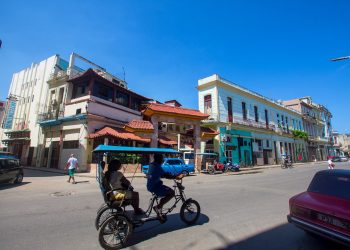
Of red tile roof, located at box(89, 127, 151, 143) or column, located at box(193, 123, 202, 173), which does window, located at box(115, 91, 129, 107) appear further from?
column, located at box(193, 123, 202, 173)

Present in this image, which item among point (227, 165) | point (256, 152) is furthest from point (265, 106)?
point (227, 165)

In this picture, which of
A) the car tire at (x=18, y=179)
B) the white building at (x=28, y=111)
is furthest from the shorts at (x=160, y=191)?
the white building at (x=28, y=111)

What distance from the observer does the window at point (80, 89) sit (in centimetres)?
2417

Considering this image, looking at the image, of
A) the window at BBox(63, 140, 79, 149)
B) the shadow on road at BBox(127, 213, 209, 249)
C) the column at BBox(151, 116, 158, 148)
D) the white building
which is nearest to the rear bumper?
the shadow on road at BBox(127, 213, 209, 249)

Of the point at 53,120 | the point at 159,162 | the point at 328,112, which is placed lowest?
the point at 159,162

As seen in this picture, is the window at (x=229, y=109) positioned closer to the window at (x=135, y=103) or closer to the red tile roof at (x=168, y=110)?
the red tile roof at (x=168, y=110)

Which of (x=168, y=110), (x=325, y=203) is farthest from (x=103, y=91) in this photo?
(x=325, y=203)

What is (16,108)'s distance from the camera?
104 ft

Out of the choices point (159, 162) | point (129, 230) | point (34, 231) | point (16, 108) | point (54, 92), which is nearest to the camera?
point (129, 230)

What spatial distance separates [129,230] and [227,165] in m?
21.1

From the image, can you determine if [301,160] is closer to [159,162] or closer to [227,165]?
[227,165]

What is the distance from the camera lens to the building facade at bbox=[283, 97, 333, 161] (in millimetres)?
48688

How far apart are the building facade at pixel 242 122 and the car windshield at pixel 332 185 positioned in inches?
858

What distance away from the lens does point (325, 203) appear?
166 inches
